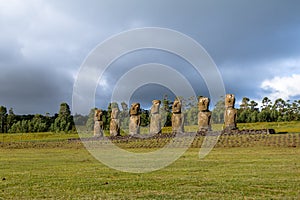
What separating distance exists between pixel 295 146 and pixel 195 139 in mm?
11340

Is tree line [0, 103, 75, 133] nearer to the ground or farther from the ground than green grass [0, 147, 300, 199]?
farther from the ground

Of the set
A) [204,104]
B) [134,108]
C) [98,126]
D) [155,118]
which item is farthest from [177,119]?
[98,126]

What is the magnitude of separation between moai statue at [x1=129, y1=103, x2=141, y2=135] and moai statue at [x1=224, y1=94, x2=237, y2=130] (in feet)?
41.8

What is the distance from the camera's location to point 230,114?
46.6 meters

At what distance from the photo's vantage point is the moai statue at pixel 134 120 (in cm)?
5207

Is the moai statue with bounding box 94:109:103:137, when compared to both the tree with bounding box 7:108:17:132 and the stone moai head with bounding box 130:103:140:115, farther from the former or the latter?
the tree with bounding box 7:108:17:132

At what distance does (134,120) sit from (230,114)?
14010mm

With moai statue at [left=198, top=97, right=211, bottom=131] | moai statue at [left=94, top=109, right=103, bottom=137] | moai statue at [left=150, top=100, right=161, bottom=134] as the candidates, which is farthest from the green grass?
moai statue at [left=94, top=109, right=103, bottom=137]

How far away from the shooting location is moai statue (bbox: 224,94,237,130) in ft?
152

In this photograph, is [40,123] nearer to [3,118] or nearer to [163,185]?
[3,118]

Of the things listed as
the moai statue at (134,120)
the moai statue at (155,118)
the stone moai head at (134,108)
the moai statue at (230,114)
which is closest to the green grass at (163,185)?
the moai statue at (230,114)

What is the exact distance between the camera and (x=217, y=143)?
35438 mm

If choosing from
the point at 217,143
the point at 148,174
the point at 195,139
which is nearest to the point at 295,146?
the point at 217,143

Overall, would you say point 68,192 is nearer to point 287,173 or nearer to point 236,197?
point 236,197
